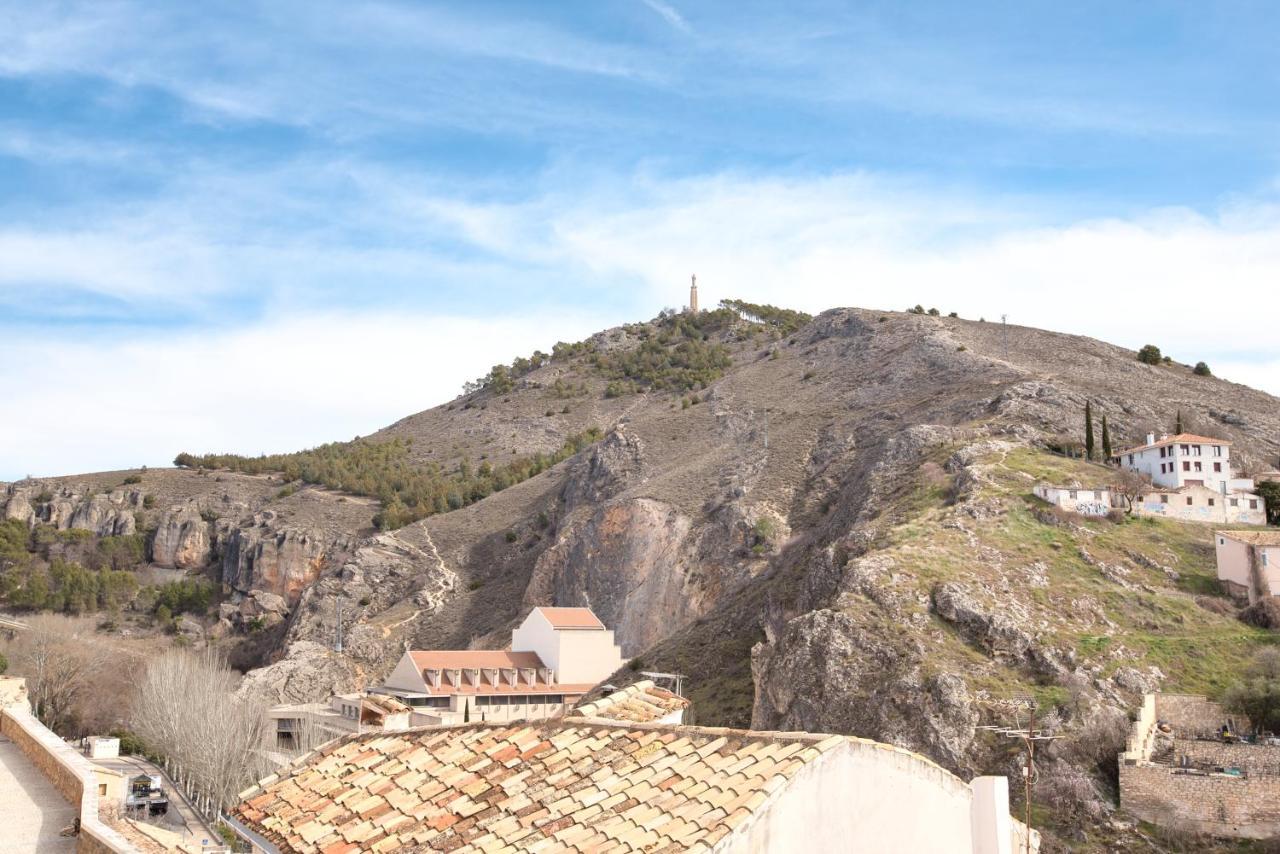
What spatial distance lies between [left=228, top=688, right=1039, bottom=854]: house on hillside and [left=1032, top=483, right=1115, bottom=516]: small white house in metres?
36.4

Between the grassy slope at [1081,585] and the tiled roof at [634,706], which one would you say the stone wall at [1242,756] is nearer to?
the grassy slope at [1081,585]

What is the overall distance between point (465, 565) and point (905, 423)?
3074 centimetres

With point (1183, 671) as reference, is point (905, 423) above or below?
above

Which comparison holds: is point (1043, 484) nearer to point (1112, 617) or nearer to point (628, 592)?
point (1112, 617)

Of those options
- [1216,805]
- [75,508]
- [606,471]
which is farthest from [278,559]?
[1216,805]

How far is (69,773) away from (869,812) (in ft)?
35.6

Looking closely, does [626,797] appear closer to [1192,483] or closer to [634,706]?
[634,706]

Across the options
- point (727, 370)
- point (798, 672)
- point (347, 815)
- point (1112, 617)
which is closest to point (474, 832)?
point (347, 815)

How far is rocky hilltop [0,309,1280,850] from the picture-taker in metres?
36.6

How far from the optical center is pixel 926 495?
48969mm

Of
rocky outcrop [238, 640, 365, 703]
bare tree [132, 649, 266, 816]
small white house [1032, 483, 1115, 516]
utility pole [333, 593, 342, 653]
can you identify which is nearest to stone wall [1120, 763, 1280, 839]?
small white house [1032, 483, 1115, 516]

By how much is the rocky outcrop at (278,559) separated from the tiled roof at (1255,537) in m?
59.0

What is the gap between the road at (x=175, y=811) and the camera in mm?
39469

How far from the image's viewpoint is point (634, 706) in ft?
45.0
